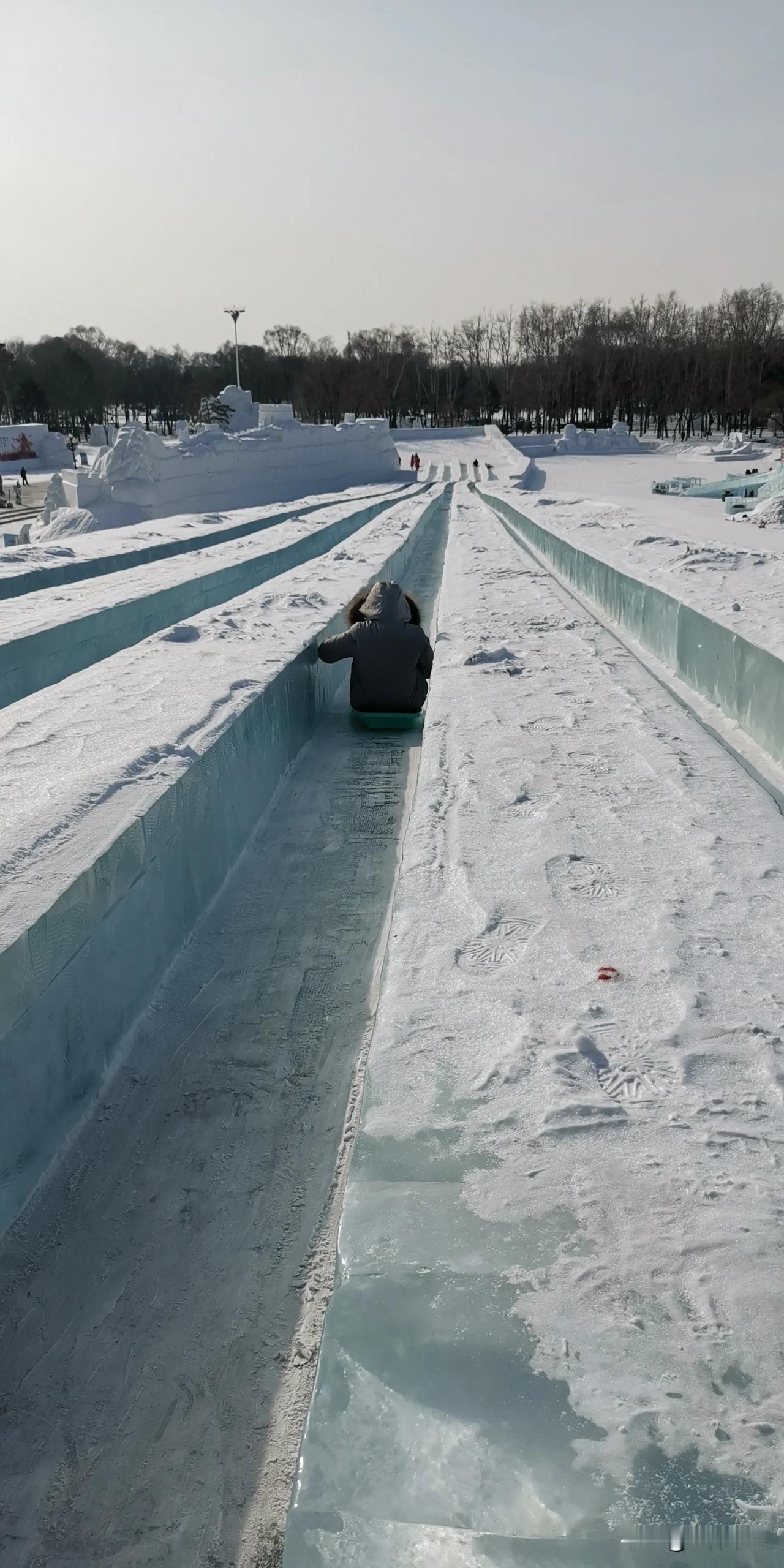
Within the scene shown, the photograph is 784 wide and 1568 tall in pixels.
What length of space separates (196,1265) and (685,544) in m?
12.1

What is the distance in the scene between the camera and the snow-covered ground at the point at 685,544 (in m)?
8.38

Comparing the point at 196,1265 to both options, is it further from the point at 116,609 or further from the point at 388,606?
the point at 116,609

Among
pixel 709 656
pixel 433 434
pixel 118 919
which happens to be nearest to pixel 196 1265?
pixel 118 919

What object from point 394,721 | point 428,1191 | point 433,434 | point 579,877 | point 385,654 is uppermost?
point 433,434

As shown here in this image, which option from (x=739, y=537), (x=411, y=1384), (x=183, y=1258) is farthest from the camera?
(x=739, y=537)

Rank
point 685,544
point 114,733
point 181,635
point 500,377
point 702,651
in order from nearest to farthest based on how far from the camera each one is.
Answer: point 114,733
point 181,635
point 702,651
point 685,544
point 500,377

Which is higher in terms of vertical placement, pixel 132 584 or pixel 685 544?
pixel 685 544

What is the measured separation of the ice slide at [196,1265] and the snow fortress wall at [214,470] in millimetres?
21129

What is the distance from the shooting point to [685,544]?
13109mm

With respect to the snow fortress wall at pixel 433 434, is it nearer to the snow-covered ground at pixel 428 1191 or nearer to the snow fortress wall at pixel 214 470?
the snow fortress wall at pixel 214 470

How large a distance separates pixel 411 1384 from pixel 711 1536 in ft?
1.57

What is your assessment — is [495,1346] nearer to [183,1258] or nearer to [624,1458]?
[624,1458]

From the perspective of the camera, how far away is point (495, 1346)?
1.73m

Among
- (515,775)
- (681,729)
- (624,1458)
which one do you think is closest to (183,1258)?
(624,1458)
